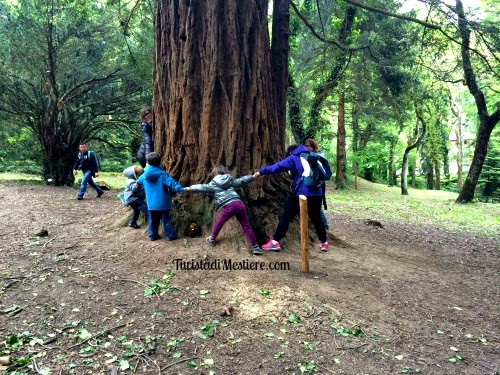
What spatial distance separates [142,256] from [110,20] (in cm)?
1082

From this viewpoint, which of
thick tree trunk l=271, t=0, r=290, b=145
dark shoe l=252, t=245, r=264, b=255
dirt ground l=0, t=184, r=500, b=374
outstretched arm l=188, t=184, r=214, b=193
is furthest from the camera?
thick tree trunk l=271, t=0, r=290, b=145

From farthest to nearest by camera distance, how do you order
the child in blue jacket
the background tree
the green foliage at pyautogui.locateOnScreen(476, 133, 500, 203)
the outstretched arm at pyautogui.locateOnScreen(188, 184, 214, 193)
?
the green foliage at pyautogui.locateOnScreen(476, 133, 500, 203), the background tree, the child in blue jacket, the outstretched arm at pyautogui.locateOnScreen(188, 184, 214, 193)

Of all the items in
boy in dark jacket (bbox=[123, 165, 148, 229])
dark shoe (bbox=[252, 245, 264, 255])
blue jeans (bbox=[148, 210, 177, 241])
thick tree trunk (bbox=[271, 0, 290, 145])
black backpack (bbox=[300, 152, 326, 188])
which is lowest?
dark shoe (bbox=[252, 245, 264, 255])

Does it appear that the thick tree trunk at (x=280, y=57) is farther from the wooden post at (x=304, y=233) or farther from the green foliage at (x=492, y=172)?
the green foliage at (x=492, y=172)

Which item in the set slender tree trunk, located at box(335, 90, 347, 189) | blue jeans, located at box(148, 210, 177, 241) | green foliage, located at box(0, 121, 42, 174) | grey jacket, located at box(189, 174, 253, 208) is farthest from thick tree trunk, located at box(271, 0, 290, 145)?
green foliage, located at box(0, 121, 42, 174)

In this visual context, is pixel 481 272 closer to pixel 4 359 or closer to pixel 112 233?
pixel 112 233

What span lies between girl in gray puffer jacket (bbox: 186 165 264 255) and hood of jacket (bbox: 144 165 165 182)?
55cm

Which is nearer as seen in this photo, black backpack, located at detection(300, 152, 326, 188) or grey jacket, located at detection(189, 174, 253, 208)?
grey jacket, located at detection(189, 174, 253, 208)

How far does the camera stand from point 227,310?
393cm

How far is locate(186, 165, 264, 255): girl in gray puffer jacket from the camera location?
5148 mm

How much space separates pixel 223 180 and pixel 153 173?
3.50 feet

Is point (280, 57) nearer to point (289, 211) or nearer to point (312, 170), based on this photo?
point (312, 170)

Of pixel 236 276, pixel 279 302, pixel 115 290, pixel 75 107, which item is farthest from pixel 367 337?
pixel 75 107

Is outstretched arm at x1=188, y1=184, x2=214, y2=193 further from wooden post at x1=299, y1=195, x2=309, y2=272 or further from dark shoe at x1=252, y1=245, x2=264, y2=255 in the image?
wooden post at x1=299, y1=195, x2=309, y2=272
